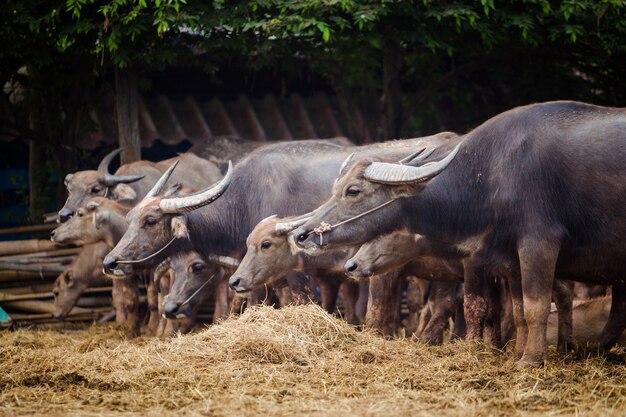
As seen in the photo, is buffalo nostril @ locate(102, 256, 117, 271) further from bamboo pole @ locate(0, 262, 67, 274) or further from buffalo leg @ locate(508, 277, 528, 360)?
buffalo leg @ locate(508, 277, 528, 360)

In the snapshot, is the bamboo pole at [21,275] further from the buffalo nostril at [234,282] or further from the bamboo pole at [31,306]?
the buffalo nostril at [234,282]

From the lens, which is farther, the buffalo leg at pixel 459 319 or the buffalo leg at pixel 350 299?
the buffalo leg at pixel 350 299

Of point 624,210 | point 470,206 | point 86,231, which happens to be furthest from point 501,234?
point 86,231

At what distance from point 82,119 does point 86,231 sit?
105 inches

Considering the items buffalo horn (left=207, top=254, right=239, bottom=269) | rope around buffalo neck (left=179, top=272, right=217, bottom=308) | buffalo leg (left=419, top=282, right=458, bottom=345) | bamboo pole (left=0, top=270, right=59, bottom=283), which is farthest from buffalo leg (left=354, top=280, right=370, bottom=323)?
bamboo pole (left=0, top=270, right=59, bottom=283)

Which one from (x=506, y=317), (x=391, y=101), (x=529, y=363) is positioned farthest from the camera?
(x=391, y=101)

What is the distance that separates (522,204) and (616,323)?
1520 mm

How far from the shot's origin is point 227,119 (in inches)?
537

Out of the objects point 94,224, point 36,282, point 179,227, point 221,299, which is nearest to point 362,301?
point 221,299

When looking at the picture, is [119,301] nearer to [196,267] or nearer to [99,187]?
[99,187]

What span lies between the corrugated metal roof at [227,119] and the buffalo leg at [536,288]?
6660 mm

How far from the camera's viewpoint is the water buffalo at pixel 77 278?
11.0 meters

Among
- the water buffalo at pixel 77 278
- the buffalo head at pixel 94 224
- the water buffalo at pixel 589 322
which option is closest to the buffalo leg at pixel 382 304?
the water buffalo at pixel 589 322

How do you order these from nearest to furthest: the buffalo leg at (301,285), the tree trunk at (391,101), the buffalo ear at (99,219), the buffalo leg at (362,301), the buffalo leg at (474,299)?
the buffalo leg at (474,299) → the buffalo leg at (301,285) → the buffalo ear at (99,219) → the buffalo leg at (362,301) → the tree trunk at (391,101)
